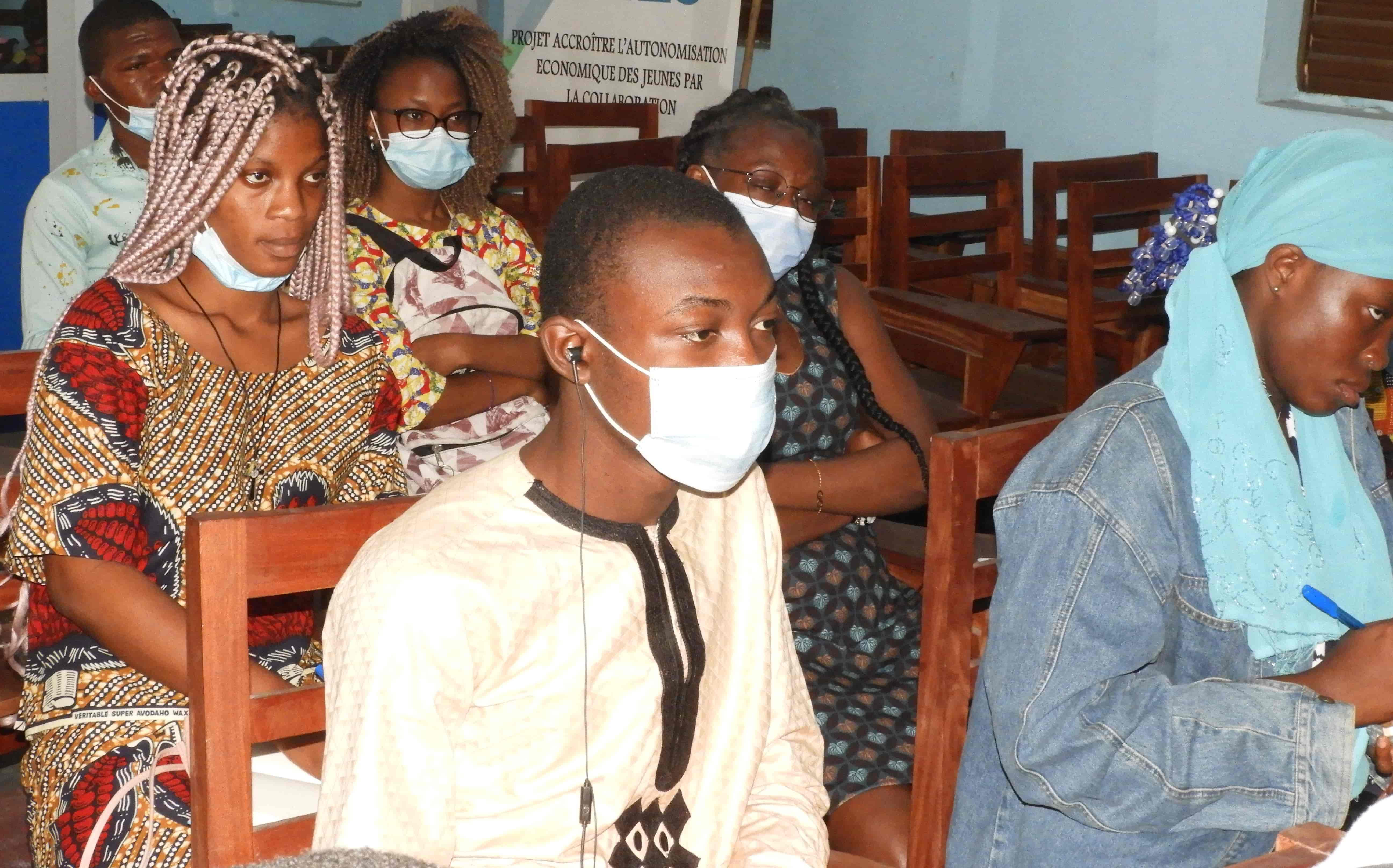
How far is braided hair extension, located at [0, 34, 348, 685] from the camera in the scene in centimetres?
187

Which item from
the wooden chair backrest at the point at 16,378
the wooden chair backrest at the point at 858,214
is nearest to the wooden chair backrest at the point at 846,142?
the wooden chair backrest at the point at 858,214

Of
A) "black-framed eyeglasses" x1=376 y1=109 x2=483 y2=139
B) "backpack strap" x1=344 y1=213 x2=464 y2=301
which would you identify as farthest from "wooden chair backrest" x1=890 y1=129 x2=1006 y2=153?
"backpack strap" x1=344 y1=213 x2=464 y2=301

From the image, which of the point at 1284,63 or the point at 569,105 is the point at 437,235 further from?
the point at 1284,63

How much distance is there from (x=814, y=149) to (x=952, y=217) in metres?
2.08

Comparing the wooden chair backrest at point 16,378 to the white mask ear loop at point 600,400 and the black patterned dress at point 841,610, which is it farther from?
the black patterned dress at point 841,610

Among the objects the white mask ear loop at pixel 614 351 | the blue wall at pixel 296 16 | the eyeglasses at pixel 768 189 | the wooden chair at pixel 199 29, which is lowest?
the white mask ear loop at pixel 614 351

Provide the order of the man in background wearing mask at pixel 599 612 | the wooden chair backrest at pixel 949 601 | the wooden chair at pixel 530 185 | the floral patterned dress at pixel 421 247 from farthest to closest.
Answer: the wooden chair at pixel 530 185 → the floral patterned dress at pixel 421 247 → the wooden chair backrest at pixel 949 601 → the man in background wearing mask at pixel 599 612

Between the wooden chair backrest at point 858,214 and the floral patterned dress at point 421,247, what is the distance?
1256mm

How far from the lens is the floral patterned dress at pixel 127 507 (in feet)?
5.48

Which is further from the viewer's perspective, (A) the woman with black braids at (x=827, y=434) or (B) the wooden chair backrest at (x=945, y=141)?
(B) the wooden chair backrest at (x=945, y=141)

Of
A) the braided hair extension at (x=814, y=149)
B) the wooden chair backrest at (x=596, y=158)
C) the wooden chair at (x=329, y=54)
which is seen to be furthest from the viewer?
the wooden chair at (x=329, y=54)

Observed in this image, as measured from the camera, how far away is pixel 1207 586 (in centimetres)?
159

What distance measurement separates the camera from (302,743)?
1.75 meters

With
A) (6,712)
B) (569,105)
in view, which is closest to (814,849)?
(6,712)
